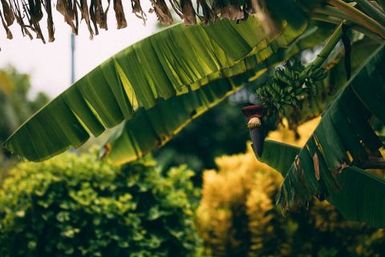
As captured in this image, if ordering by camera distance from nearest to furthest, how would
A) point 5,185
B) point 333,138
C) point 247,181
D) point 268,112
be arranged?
point 333,138 → point 268,112 → point 5,185 → point 247,181

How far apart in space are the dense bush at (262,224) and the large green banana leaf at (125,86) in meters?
3.38

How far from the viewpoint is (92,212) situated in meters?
10.1

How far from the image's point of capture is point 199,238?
35.8 ft

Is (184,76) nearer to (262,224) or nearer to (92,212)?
(92,212)

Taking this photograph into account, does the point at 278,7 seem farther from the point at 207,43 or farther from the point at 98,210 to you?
the point at 98,210

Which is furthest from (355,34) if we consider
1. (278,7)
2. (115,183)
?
(278,7)

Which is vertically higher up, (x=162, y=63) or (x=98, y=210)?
(x=162, y=63)

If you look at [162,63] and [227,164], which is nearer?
[162,63]

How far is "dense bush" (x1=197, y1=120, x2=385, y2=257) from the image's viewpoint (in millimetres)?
10594

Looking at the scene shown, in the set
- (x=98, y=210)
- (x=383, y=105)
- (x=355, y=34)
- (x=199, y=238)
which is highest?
(x=383, y=105)

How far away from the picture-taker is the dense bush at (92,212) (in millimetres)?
9922

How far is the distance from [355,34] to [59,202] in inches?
140

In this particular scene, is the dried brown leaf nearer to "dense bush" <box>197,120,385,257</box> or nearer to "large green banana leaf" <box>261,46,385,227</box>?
"large green banana leaf" <box>261,46,385,227</box>

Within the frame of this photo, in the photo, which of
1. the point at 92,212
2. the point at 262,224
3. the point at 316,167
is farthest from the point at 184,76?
the point at 262,224
